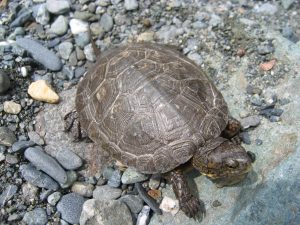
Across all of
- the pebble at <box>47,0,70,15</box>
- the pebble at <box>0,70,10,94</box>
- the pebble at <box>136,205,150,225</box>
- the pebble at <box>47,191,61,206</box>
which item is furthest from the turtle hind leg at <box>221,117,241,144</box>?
the pebble at <box>47,0,70,15</box>

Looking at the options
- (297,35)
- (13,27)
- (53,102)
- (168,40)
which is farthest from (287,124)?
(13,27)

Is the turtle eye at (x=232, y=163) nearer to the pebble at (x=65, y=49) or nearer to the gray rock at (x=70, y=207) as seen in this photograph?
the gray rock at (x=70, y=207)

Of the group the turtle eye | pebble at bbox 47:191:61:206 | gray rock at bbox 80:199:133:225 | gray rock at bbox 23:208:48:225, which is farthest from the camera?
pebble at bbox 47:191:61:206

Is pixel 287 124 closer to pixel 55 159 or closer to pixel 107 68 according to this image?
pixel 107 68

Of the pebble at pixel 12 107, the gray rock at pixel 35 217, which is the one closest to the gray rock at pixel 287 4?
the pebble at pixel 12 107

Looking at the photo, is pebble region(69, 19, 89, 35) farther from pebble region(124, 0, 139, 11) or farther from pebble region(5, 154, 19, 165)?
pebble region(5, 154, 19, 165)
